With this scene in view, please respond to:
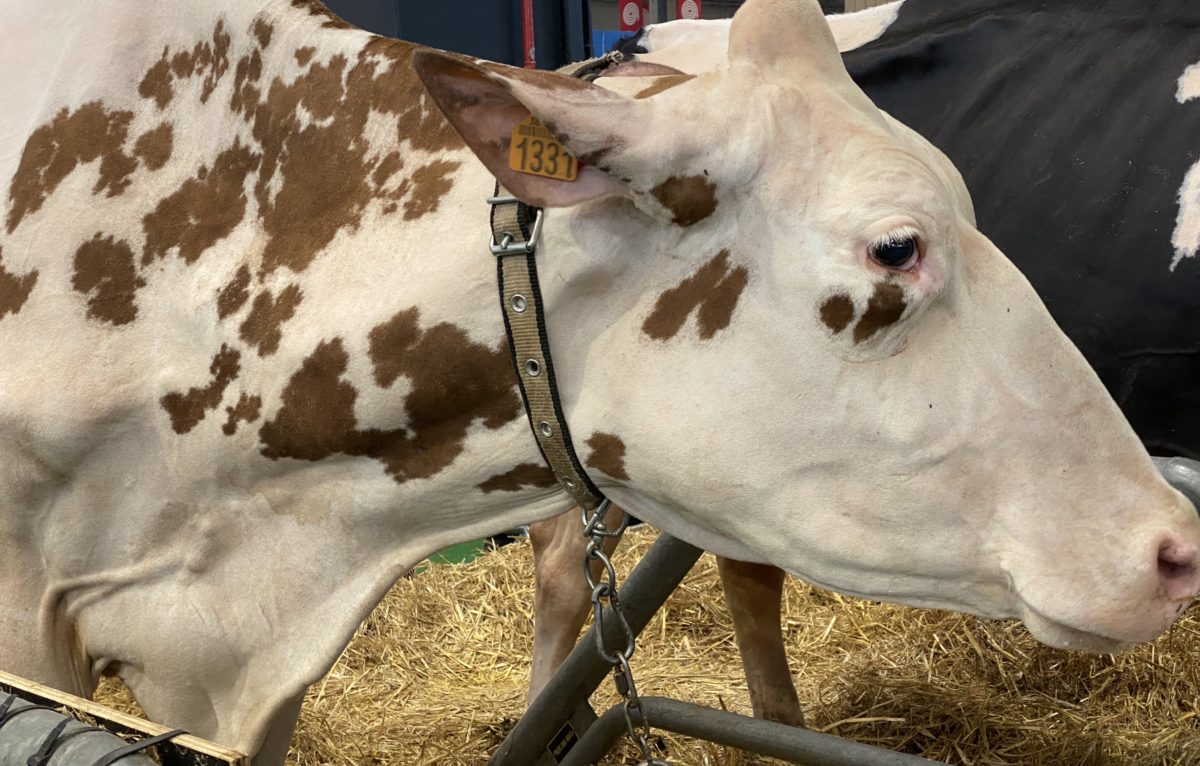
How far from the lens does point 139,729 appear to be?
145 centimetres

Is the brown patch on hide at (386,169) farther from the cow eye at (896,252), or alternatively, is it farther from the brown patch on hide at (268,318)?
the cow eye at (896,252)

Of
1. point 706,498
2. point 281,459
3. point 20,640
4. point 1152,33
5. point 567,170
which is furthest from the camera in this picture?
point 1152,33

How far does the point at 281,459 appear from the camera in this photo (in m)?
2.02

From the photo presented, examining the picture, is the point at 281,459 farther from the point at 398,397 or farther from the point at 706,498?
the point at 706,498

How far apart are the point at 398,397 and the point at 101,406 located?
50cm

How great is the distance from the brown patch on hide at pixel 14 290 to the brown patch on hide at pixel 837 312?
4.00 ft

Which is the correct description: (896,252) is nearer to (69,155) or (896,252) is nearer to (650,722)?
(650,722)

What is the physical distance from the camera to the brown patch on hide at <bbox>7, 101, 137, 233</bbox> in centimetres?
213

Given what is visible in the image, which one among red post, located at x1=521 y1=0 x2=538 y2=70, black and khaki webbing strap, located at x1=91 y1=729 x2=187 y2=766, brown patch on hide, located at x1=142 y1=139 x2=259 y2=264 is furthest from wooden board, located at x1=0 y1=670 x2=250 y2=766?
red post, located at x1=521 y1=0 x2=538 y2=70

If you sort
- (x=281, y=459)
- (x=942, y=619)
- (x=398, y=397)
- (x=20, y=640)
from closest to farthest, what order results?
(x=398, y=397), (x=281, y=459), (x=20, y=640), (x=942, y=619)

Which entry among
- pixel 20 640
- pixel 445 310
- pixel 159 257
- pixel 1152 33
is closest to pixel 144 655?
pixel 20 640

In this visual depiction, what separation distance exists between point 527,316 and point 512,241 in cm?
10

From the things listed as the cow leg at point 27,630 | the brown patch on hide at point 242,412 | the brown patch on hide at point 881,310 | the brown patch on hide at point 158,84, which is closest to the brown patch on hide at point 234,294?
the brown patch on hide at point 242,412

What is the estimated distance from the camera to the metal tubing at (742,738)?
1.99 meters
